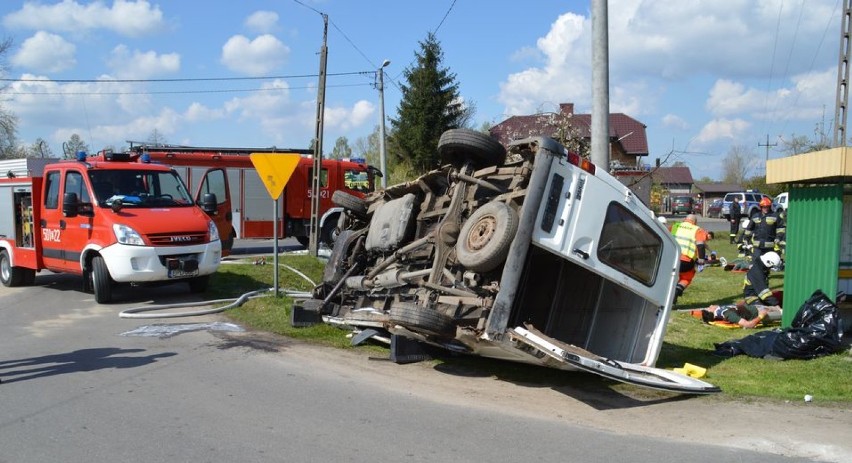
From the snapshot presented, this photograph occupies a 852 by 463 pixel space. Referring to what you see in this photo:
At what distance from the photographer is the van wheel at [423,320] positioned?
6.03 metres

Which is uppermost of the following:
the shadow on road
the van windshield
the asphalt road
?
the van windshield

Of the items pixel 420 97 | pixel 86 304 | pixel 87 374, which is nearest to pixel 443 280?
pixel 87 374

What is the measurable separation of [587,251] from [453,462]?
243 cm

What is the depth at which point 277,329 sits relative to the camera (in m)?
9.29

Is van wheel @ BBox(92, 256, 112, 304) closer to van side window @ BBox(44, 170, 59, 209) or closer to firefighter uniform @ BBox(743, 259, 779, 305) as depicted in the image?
van side window @ BBox(44, 170, 59, 209)

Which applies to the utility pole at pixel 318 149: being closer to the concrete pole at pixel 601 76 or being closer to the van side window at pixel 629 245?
the concrete pole at pixel 601 76

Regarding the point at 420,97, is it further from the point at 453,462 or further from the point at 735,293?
the point at 453,462

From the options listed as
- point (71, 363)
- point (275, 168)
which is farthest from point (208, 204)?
point (71, 363)

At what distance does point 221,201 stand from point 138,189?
5157 millimetres

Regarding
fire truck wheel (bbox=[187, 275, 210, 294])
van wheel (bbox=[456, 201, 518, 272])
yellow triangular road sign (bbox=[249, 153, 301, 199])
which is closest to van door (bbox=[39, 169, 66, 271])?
fire truck wheel (bbox=[187, 275, 210, 294])

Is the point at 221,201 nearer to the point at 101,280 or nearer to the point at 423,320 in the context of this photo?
the point at 101,280

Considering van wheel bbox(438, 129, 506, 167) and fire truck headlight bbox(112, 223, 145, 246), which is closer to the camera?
van wheel bbox(438, 129, 506, 167)

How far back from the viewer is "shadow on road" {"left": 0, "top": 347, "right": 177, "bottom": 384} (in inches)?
272

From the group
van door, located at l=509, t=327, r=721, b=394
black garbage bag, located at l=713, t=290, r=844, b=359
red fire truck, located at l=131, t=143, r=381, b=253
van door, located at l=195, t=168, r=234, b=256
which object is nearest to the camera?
van door, located at l=509, t=327, r=721, b=394
